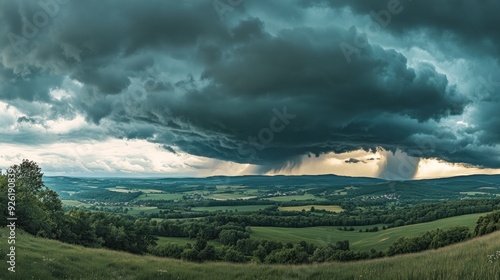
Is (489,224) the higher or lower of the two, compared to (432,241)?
higher

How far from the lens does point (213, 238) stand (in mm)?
131000

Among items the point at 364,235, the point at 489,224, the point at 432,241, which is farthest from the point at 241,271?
the point at 364,235

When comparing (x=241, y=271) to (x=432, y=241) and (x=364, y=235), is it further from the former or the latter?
(x=364, y=235)

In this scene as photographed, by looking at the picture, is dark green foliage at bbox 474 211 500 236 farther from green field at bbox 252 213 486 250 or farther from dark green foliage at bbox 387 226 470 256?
green field at bbox 252 213 486 250

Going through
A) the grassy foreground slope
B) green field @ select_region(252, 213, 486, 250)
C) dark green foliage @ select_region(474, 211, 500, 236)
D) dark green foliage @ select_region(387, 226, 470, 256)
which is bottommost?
green field @ select_region(252, 213, 486, 250)

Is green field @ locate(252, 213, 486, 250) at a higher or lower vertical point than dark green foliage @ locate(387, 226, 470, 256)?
lower

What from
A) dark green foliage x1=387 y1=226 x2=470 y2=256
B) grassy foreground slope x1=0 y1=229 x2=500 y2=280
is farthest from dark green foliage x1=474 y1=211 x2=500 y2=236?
grassy foreground slope x1=0 y1=229 x2=500 y2=280

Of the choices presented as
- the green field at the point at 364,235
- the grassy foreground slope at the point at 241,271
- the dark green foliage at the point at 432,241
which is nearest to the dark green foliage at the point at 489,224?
the dark green foliage at the point at 432,241

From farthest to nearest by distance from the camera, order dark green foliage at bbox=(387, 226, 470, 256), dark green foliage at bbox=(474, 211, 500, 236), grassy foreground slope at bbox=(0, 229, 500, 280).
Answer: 1. dark green foliage at bbox=(387, 226, 470, 256)
2. dark green foliage at bbox=(474, 211, 500, 236)
3. grassy foreground slope at bbox=(0, 229, 500, 280)

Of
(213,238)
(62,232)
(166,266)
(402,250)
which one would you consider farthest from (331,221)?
(166,266)

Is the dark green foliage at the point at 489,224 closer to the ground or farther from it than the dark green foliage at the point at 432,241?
farther from it

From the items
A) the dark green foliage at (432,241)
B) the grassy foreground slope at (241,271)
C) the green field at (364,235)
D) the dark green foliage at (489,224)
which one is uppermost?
the grassy foreground slope at (241,271)

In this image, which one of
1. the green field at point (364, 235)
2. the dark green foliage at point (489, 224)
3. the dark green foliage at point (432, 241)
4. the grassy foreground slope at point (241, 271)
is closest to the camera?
the grassy foreground slope at point (241, 271)

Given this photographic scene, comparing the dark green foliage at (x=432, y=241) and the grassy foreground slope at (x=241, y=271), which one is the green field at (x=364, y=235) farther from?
the grassy foreground slope at (x=241, y=271)
